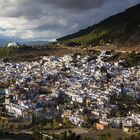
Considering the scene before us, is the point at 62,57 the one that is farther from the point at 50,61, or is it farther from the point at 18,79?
the point at 18,79

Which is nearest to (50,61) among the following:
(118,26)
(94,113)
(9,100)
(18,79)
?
(18,79)

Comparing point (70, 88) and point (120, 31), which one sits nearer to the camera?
point (70, 88)

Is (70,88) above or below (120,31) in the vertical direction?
below

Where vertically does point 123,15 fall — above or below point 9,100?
above

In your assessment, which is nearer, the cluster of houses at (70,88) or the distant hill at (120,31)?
the cluster of houses at (70,88)

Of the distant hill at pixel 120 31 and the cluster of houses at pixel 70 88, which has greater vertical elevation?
the distant hill at pixel 120 31

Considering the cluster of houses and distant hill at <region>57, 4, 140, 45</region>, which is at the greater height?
distant hill at <region>57, 4, 140, 45</region>

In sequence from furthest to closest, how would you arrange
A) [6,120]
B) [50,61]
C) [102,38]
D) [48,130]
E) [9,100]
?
[102,38]
[50,61]
[9,100]
[6,120]
[48,130]

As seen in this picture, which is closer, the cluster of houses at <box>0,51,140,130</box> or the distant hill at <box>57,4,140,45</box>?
the cluster of houses at <box>0,51,140,130</box>
